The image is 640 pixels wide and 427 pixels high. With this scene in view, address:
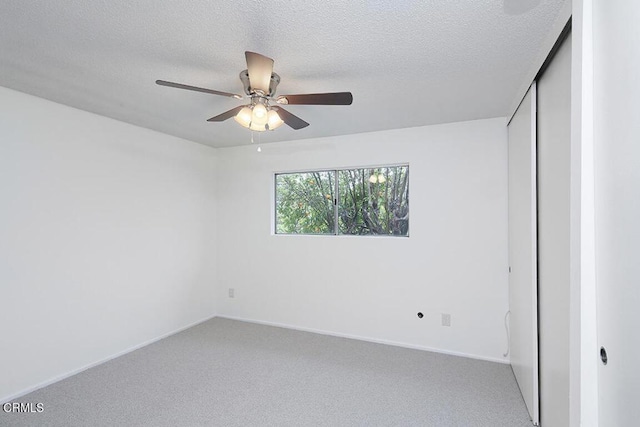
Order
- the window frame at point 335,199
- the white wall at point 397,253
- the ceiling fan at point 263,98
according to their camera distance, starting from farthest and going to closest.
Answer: the window frame at point 335,199
the white wall at point 397,253
the ceiling fan at point 263,98

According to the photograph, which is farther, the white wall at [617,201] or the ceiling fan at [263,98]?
the ceiling fan at [263,98]

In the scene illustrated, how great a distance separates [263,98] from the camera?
5.92 feet

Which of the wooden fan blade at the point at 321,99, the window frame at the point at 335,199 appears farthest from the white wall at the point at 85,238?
the wooden fan blade at the point at 321,99

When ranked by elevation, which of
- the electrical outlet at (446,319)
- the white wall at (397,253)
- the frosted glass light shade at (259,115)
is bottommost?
the electrical outlet at (446,319)

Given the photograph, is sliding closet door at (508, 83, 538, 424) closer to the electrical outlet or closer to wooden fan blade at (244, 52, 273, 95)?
the electrical outlet

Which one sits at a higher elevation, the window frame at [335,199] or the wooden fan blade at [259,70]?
the wooden fan blade at [259,70]

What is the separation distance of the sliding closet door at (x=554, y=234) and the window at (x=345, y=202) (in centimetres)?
158

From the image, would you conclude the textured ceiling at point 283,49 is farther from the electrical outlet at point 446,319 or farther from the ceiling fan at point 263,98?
the electrical outlet at point 446,319

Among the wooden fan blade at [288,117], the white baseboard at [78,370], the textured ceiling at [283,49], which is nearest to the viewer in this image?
the textured ceiling at [283,49]

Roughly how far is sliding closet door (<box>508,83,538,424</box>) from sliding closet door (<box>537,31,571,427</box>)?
1.8 inches

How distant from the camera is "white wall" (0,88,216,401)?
7.76 feet

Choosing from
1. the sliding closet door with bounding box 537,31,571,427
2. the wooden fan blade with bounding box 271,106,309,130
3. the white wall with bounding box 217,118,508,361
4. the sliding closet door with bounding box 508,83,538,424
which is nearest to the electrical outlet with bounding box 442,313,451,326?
the white wall with bounding box 217,118,508,361

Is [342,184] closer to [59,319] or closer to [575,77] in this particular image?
[575,77]

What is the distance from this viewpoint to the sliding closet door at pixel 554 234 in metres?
1.51
